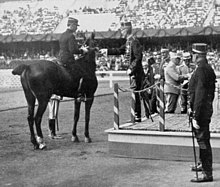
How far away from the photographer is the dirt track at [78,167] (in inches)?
327

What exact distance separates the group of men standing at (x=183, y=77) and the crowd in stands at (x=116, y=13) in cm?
2890

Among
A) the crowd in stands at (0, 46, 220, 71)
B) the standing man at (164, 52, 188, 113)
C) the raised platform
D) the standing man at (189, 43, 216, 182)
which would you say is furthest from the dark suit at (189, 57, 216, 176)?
the crowd in stands at (0, 46, 220, 71)

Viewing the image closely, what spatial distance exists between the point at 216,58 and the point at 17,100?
53.4ft

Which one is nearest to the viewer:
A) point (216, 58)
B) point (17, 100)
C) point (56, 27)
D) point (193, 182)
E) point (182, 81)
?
point (193, 182)

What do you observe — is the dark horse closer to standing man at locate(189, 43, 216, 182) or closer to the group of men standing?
the group of men standing

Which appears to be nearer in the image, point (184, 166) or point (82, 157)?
point (184, 166)

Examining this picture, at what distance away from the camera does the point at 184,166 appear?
364 inches

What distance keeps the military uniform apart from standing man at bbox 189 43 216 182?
3555mm

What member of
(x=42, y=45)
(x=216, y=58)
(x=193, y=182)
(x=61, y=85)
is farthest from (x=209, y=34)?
(x=193, y=182)

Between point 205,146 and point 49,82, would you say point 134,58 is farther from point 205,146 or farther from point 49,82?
point 205,146

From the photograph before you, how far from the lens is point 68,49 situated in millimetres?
11773

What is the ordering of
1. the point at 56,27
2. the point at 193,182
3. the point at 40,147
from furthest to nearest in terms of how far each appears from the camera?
the point at 56,27, the point at 40,147, the point at 193,182

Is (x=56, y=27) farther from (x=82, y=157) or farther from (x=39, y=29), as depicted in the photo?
(x=82, y=157)

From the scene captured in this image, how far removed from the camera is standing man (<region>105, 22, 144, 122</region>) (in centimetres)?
1168
